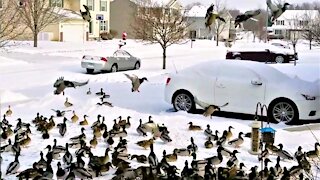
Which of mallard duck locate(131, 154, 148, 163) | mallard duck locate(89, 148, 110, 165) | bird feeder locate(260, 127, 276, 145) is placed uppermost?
bird feeder locate(260, 127, 276, 145)

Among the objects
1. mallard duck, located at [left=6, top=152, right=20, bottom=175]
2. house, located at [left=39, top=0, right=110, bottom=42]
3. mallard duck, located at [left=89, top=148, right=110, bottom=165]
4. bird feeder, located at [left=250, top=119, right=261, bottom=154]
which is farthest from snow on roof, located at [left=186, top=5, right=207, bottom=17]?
house, located at [left=39, top=0, right=110, bottom=42]

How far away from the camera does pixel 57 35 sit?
144 ft

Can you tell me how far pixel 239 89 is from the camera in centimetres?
1076

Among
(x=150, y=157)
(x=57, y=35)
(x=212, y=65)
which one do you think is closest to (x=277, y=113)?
(x=212, y=65)

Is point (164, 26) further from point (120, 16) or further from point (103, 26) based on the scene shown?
point (120, 16)

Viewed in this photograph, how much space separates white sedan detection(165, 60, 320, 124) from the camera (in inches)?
404

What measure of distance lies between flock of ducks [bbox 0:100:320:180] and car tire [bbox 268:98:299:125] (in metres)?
1.89

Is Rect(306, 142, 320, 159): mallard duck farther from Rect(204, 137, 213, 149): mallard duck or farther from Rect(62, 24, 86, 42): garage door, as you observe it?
Rect(62, 24, 86, 42): garage door

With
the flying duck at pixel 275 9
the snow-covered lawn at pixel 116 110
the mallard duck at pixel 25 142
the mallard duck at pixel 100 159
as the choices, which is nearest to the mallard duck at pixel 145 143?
the snow-covered lawn at pixel 116 110

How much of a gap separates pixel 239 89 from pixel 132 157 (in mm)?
4365

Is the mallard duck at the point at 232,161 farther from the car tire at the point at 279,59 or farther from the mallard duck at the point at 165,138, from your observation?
the car tire at the point at 279,59

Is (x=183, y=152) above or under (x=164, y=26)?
under

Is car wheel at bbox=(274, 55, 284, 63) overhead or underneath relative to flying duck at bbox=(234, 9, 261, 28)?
underneath

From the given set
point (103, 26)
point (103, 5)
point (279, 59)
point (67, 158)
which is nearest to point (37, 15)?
point (279, 59)
